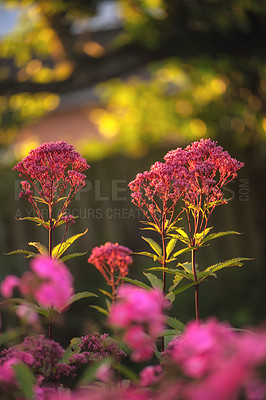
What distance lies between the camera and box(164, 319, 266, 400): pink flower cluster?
48 centimetres

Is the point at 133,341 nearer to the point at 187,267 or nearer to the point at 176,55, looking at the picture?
the point at 187,267

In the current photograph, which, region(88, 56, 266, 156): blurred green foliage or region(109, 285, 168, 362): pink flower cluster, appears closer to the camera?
region(109, 285, 168, 362): pink flower cluster

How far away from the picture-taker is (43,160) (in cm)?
128

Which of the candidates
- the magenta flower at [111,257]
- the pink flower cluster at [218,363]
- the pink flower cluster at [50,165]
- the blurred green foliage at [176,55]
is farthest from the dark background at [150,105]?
the pink flower cluster at [218,363]

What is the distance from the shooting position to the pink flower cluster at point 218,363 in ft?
1.58

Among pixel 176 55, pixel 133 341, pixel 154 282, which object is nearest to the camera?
pixel 133 341

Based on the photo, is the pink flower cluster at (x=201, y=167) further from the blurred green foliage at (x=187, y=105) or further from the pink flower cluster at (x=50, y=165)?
the blurred green foliage at (x=187, y=105)

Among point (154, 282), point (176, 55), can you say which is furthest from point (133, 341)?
point (176, 55)

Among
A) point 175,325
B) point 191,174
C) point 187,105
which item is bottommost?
point 175,325

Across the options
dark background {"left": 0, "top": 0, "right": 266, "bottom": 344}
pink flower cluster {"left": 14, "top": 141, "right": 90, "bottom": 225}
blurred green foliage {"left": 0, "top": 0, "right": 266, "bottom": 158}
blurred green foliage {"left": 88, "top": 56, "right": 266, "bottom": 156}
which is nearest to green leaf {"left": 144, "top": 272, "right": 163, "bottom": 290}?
pink flower cluster {"left": 14, "top": 141, "right": 90, "bottom": 225}

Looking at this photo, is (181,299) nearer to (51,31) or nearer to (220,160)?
(51,31)

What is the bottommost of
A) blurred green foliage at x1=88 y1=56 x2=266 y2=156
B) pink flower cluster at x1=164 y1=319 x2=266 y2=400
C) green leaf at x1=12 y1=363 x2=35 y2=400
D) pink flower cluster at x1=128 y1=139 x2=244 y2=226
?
green leaf at x1=12 y1=363 x2=35 y2=400

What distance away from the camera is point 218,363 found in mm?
558

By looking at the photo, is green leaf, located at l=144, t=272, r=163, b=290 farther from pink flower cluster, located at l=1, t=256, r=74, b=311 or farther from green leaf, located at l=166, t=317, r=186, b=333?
pink flower cluster, located at l=1, t=256, r=74, b=311
